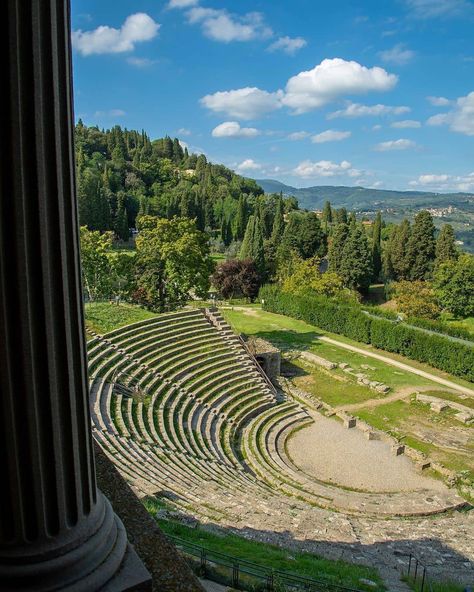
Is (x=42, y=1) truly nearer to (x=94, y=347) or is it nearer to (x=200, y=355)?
(x=94, y=347)

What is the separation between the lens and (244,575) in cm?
678

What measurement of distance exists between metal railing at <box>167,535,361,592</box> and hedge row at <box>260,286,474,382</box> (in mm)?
21980

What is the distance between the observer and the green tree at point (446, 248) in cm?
4797

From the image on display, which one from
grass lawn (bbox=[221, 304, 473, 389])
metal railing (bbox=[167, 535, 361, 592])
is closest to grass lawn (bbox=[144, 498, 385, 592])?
metal railing (bbox=[167, 535, 361, 592])

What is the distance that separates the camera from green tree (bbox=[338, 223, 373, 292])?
4775cm

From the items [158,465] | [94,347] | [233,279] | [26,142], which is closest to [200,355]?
[94,347]

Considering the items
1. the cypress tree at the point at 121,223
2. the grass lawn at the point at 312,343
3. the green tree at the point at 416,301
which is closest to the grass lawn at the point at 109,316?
the grass lawn at the point at 312,343

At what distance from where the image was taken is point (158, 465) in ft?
44.2

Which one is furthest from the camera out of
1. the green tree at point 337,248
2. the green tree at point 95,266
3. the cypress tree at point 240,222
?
the cypress tree at point 240,222

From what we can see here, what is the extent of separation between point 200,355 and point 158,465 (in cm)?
871

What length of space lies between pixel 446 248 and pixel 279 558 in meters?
45.1

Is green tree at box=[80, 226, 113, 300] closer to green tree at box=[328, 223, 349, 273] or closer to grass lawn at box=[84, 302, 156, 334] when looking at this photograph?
grass lawn at box=[84, 302, 156, 334]

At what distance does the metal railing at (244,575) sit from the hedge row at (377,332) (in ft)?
72.1

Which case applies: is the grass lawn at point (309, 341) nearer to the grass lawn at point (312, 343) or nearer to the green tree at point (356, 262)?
the grass lawn at point (312, 343)
